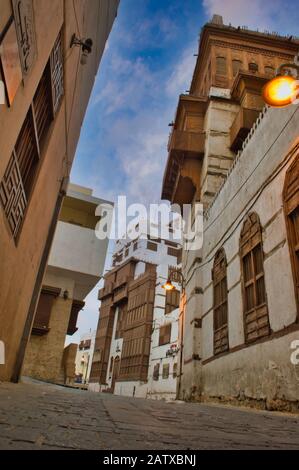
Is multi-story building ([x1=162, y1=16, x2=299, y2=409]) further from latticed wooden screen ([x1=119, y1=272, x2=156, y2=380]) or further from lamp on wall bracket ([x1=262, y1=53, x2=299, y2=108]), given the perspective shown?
latticed wooden screen ([x1=119, y1=272, x2=156, y2=380])

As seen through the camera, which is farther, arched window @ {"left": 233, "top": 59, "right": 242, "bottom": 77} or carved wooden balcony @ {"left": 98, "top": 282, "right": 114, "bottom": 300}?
carved wooden balcony @ {"left": 98, "top": 282, "right": 114, "bottom": 300}

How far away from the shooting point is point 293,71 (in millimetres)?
4391

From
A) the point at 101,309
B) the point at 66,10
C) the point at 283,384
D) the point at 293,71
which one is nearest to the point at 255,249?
the point at 283,384

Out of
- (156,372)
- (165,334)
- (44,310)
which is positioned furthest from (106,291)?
(44,310)

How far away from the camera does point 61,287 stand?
13.2 m

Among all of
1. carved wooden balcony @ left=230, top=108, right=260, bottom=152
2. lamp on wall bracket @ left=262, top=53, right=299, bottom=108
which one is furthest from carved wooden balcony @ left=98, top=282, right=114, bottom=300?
lamp on wall bracket @ left=262, top=53, right=299, bottom=108

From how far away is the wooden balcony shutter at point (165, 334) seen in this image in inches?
1143

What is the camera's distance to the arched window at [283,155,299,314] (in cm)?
546

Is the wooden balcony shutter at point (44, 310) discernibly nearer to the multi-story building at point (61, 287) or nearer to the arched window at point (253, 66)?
the multi-story building at point (61, 287)

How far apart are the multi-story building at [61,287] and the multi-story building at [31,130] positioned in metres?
3.64

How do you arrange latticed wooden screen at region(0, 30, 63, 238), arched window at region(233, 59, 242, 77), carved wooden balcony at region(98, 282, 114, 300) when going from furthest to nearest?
carved wooden balcony at region(98, 282, 114, 300) < arched window at region(233, 59, 242, 77) < latticed wooden screen at region(0, 30, 63, 238)

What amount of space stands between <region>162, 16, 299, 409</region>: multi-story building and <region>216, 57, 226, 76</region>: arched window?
17 cm

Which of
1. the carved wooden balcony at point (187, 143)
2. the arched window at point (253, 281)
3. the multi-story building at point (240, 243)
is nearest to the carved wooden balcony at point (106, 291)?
the multi-story building at point (240, 243)

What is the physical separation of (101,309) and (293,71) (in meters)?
41.2
